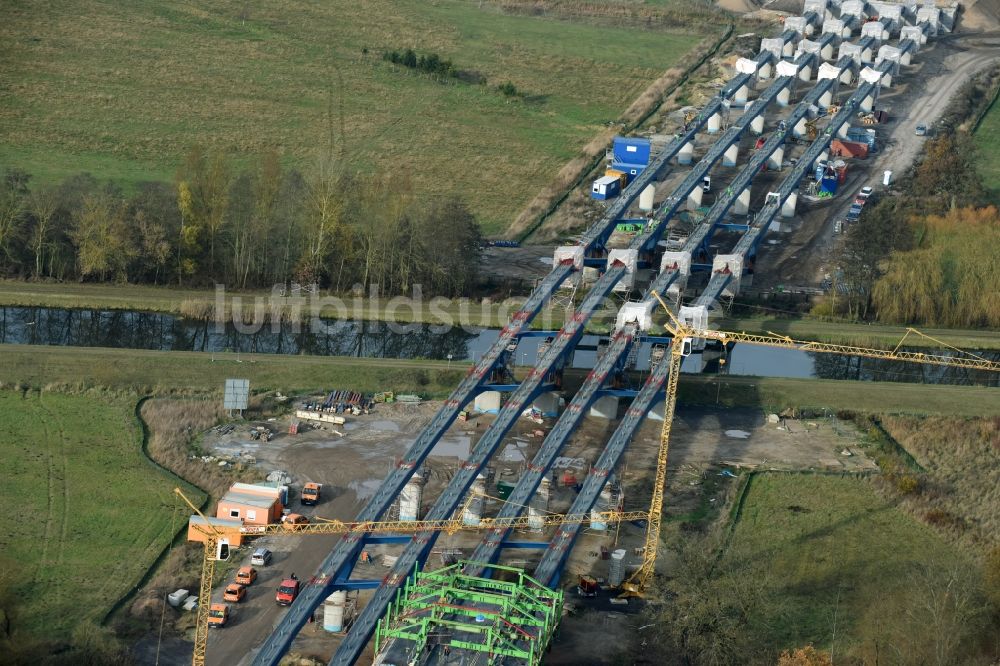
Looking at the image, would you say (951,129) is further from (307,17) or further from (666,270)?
(307,17)

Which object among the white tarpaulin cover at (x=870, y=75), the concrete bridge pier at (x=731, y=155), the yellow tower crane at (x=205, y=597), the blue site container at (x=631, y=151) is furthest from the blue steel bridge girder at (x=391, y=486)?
the white tarpaulin cover at (x=870, y=75)

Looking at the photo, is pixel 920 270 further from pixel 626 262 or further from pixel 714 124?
pixel 714 124

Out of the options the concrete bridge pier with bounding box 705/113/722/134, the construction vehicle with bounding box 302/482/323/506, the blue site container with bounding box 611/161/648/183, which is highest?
the concrete bridge pier with bounding box 705/113/722/134

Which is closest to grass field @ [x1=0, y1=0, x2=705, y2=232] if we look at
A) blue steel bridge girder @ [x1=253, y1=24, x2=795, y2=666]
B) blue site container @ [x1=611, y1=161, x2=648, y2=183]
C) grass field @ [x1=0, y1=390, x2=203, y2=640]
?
blue site container @ [x1=611, y1=161, x2=648, y2=183]

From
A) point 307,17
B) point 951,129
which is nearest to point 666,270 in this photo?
point 951,129

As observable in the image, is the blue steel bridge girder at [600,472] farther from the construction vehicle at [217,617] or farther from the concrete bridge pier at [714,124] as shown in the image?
the concrete bridge pier at [714,124]

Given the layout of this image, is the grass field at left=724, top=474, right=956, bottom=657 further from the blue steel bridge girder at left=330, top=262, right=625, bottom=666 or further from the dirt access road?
the dirt access road
